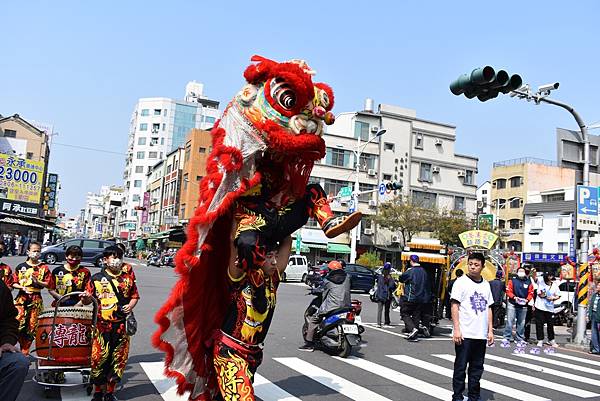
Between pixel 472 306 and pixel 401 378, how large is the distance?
199 cm

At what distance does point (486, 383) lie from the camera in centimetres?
761

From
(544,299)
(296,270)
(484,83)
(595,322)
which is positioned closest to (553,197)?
(296,270)

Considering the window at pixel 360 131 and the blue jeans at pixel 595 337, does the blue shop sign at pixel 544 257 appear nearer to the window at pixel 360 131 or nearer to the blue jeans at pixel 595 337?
the window at pixel 360 131

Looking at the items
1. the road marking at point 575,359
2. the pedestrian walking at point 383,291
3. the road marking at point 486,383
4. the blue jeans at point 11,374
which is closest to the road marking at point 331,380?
the road marking at point 486,383

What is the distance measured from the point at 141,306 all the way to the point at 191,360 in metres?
10.9

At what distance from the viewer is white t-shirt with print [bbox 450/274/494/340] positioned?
607 cm

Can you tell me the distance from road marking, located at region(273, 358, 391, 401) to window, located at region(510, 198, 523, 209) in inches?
1886

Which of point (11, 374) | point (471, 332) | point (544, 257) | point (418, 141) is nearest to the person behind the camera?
point (11, 374)

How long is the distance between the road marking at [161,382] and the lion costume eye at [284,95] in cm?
301

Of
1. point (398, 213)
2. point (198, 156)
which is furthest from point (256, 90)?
point (198, 156)

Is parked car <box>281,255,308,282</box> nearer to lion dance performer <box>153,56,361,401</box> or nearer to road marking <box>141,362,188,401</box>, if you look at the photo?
road marking <box>141,362,188,401</box>

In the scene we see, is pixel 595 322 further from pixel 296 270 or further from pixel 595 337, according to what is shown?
pixel 296 270

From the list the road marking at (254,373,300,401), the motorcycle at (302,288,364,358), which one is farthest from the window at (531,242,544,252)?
the road marking at (254,373,300,401)

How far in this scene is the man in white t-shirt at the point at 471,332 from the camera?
6062 millimetres
